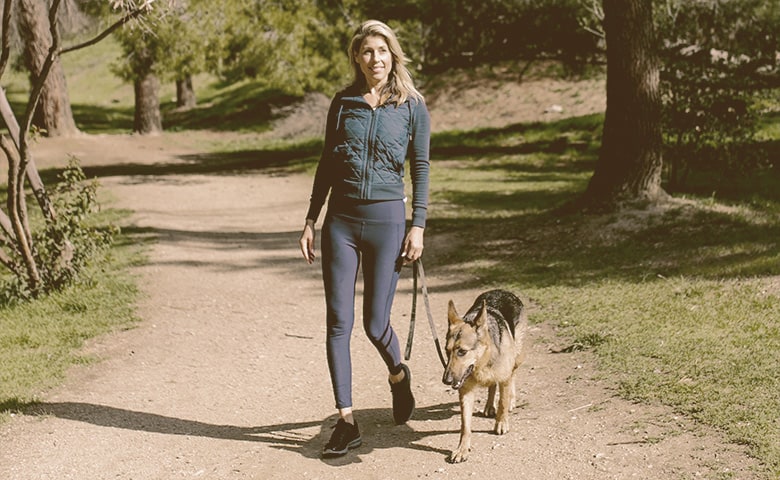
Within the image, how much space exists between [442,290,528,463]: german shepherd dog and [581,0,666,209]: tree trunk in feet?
18.8

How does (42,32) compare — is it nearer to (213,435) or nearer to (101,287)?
(101,287)

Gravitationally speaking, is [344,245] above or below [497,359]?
above

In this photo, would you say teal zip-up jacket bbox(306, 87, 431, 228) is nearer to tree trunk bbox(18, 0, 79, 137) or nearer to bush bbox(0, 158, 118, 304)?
bush bbox(0, 158, 118, 304)

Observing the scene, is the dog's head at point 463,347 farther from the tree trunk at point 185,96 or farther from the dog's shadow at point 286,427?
the tree trunk at point 185,96

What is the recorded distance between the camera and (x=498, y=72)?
26062mm

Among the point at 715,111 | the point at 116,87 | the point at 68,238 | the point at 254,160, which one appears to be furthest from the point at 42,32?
the point at 116,87

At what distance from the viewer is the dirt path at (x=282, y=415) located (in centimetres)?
482

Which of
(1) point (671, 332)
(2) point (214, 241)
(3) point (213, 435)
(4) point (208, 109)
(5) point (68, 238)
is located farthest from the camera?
(4) point (208, 109)

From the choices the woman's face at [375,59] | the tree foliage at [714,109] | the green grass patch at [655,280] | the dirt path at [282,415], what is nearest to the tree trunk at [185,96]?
the green grass patch at [655,280]

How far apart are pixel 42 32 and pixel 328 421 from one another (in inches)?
639

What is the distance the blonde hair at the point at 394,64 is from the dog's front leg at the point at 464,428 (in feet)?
5.43

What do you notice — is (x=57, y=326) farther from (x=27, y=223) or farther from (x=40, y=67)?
(x=40, y=67)

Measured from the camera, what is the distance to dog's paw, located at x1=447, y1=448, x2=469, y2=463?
15.8 ft

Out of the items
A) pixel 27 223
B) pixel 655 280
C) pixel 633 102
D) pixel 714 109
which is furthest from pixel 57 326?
pixel 714 109
